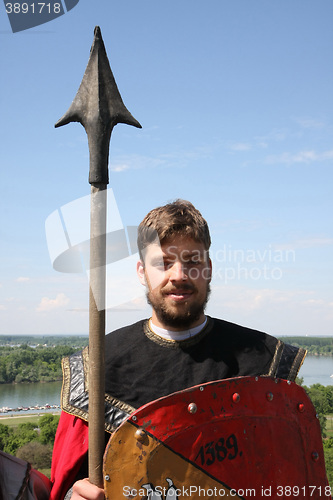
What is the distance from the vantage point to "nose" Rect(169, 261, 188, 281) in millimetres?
2889

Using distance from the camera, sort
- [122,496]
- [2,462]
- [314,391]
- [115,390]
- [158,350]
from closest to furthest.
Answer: [122,496], [2,462], [115,390], [158,350], [314,391]

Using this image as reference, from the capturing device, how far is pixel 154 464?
249 centimetres

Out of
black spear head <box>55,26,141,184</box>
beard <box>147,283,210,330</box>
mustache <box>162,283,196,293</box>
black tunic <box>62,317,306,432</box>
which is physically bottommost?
black tunic <box>62,317,306,432</box>

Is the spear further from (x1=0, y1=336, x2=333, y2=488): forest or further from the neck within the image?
(x1=0, y1=336, x2=333, y2=488): forest

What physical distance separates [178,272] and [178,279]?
0.13 ft

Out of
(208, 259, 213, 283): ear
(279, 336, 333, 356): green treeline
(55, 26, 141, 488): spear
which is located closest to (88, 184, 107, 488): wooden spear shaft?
(55, 26, 141, 488): spear

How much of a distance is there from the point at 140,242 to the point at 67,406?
108 centimetres

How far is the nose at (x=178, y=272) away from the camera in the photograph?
9.48 ft

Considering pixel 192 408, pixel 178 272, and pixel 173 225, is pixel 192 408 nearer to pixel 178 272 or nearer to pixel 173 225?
pixel 178 272

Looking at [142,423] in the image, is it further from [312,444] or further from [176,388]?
[312,444]

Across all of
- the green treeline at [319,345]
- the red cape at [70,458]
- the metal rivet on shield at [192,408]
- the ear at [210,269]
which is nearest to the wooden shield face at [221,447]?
the metal rivet on shield at [192,408]

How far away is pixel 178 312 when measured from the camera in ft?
9.91

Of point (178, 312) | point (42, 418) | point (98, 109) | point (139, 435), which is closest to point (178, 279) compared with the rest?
point (178, 312)

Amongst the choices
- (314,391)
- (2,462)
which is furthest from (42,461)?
(2,462)
